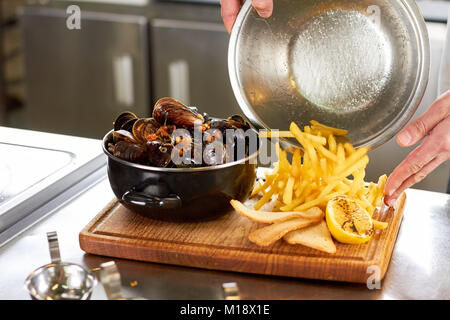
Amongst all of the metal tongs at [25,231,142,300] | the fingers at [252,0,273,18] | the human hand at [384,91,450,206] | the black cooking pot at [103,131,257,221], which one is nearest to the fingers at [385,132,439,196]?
the human hand at [384,91,450,206]

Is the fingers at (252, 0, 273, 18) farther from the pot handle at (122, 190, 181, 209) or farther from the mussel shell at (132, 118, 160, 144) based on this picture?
the pot handle at (122, 190, 181, 209)

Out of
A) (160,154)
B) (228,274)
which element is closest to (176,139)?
(160,154)

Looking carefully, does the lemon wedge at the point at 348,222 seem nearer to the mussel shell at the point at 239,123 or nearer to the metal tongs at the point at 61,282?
the mussel shell at the point at 239,123

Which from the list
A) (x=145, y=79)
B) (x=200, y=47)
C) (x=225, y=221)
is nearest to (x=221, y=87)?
(x=200, y=47)

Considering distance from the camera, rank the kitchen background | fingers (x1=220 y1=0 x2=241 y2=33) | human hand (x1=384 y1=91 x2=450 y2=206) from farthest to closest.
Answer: the kitchen background < fingers (x1=220 y1=0 x2=241 y2=33) < human hand (x1=384 y1=91 x2=450 y2=206)

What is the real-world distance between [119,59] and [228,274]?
2.71 meters

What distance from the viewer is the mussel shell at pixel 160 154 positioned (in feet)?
4.61

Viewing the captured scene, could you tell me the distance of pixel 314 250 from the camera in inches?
54.2

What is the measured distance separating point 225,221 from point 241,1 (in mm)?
631

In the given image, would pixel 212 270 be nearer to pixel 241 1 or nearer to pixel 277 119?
pixel 277 119

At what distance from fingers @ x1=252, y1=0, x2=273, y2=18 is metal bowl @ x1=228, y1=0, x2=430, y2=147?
0.03 metres

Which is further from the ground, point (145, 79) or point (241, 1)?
point (241, 1)

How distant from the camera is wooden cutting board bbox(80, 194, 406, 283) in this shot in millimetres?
1331
